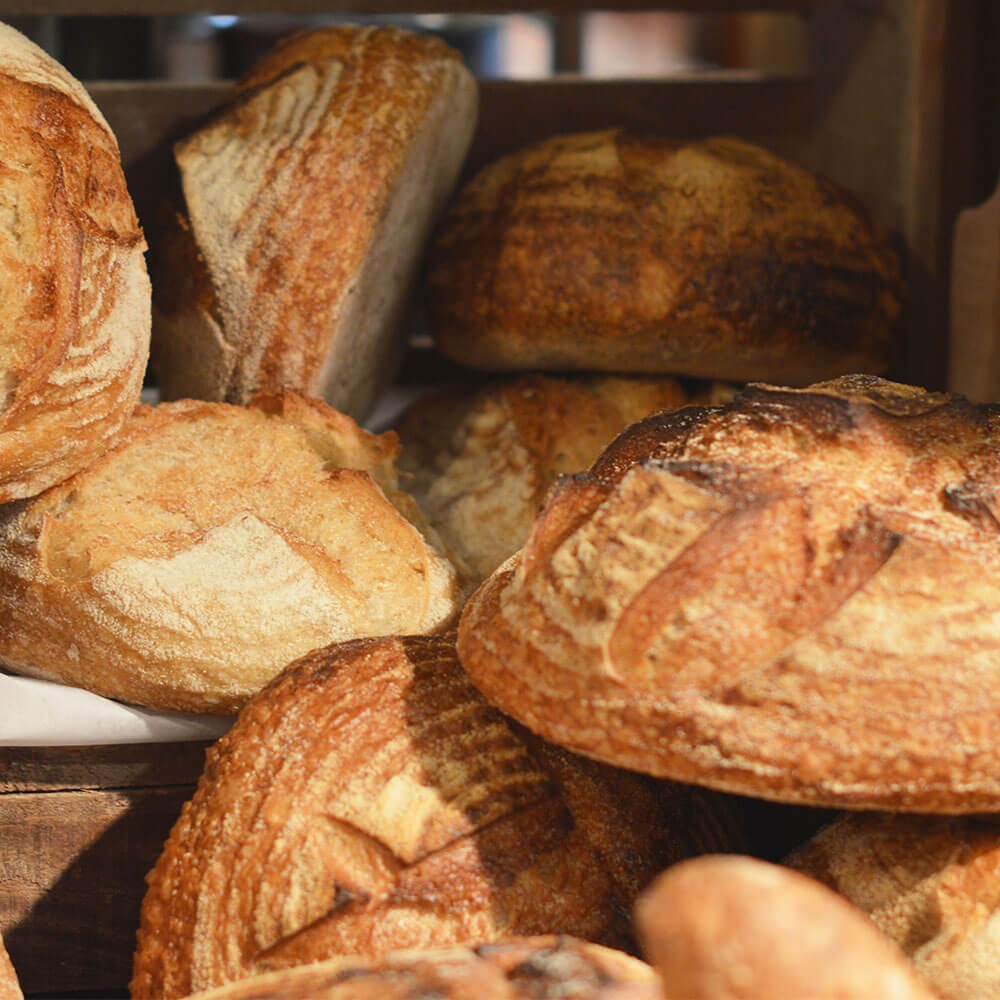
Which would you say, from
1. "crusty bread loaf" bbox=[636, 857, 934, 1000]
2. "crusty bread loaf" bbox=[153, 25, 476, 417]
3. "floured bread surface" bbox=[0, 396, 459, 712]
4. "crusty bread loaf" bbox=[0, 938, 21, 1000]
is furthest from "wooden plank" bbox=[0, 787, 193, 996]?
"crusty bread loaf" bbox=[636, 857, 934, 1000]

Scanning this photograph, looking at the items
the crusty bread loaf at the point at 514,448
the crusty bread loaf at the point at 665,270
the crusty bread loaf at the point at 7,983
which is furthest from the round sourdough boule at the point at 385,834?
the crusty bread loaf at the point at 665,270

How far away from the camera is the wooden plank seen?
1283 mm

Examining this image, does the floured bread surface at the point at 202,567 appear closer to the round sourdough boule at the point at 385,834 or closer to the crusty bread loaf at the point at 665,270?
the round sourdough boule at the point at 385,834

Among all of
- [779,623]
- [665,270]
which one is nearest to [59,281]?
[779,623]

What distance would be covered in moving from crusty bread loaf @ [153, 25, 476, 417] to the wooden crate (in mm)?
329

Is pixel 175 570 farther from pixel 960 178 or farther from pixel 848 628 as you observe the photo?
pixel 960 178

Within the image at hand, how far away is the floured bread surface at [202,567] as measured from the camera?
1.24 meters

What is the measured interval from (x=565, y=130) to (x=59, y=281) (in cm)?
133

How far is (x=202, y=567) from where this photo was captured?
127cm

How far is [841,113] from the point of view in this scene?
2.23 m

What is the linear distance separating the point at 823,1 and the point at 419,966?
212cm

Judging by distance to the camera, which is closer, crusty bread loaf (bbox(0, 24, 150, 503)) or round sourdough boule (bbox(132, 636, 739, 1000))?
round sourdough boule (bbox(132, 636, 739, 1000))

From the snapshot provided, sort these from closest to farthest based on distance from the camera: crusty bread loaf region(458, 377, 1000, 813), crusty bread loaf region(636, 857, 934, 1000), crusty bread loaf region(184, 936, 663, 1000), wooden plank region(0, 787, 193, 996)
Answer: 1. crusty bread loaf region(636, 857, 934, 1000)
2. crusty bread loaf region(184, 936, 663, 1000)
3. crusty bread loaf region(458, 377, 1000, 813)
4. wooden plank region(0, 787, 193, 996)

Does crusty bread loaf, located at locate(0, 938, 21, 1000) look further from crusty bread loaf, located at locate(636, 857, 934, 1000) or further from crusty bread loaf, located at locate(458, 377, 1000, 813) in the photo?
crusty bread loaf, located at locate(636, 857, 934, 1000)
